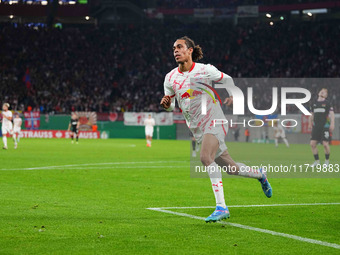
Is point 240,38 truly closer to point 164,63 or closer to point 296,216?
point 164,63

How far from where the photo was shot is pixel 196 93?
963 cm

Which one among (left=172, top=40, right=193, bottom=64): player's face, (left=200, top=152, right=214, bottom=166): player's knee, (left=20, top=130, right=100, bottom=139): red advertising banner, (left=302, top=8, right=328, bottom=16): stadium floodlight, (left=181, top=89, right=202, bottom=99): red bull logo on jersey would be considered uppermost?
(left=302, top=8, right=328, bottom=16): stadium floodlight

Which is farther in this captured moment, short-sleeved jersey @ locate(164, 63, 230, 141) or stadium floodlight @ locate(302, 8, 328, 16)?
stadium floodlight @ locate(302, 8, 328, 16)

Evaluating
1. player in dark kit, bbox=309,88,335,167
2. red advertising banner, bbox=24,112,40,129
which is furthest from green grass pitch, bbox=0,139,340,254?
red advertising banner, bbox=24,112,40,129

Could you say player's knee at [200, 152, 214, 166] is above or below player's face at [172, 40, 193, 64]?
below

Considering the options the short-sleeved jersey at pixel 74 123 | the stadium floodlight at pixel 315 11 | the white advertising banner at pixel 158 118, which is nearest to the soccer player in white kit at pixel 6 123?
the short-sleeved jersey at pixel 74 123

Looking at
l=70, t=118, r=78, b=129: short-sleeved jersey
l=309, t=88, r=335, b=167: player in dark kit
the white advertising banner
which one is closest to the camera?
l=309, t=88, r=335, b=167: player in dark kit

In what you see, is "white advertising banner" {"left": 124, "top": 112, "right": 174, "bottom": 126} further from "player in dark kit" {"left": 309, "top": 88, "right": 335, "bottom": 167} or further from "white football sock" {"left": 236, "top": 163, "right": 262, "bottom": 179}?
"white football sock" {"left": 236, "top": 163, "right": 262, "bottom": 179}

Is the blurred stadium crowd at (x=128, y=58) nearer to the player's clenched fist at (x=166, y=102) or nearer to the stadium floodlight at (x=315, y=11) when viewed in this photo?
the stadium floodlight at (x=315, y=11)

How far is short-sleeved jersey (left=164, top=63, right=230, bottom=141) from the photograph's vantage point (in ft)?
31.4

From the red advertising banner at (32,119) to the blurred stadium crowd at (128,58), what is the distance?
1.96m

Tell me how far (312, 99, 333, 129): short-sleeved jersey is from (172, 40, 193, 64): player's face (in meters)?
12.5

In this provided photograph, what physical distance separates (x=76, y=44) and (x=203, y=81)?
57.5 meters

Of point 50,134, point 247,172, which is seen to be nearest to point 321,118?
point 247,172
